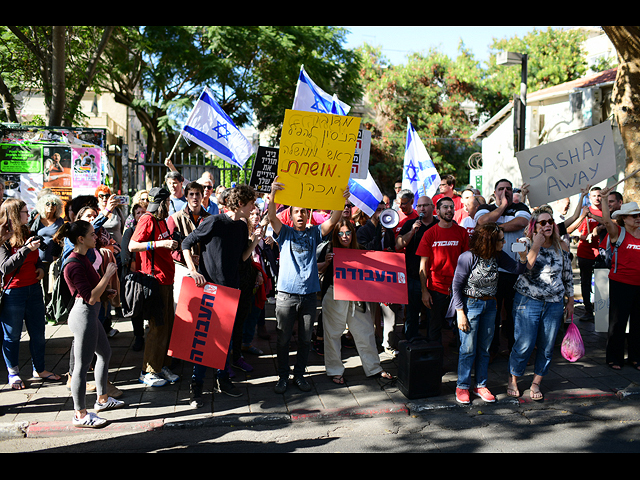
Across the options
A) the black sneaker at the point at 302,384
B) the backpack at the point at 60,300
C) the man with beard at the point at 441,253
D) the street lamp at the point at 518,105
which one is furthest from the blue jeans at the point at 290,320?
the street lamp at the point at 518,105

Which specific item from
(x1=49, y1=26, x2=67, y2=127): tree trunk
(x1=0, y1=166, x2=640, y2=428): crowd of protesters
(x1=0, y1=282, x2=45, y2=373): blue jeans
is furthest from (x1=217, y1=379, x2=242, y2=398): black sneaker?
(x1=49, y1=26, x2=67, y2=127): tree trunk

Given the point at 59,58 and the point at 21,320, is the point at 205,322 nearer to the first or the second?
the point at 21,320

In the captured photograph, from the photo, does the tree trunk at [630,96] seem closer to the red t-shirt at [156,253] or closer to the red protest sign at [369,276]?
the red protest sign at [369,276]

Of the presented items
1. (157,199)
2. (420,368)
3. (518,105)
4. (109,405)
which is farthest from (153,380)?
(518,105)

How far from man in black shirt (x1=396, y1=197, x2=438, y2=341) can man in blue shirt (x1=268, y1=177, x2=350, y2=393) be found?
4.48ft

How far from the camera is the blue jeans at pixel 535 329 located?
5.34 m

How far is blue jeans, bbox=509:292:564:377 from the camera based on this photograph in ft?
17.5

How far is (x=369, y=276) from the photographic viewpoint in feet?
19.4

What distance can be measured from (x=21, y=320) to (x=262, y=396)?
2715 mm

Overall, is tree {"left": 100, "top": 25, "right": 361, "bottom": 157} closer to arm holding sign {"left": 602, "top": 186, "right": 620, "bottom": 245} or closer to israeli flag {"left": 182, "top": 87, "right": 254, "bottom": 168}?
israeli flag {"left": 182, "top": 87, "right": 254, "bottom": 168}

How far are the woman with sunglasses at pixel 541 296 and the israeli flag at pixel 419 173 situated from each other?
2.80 m
